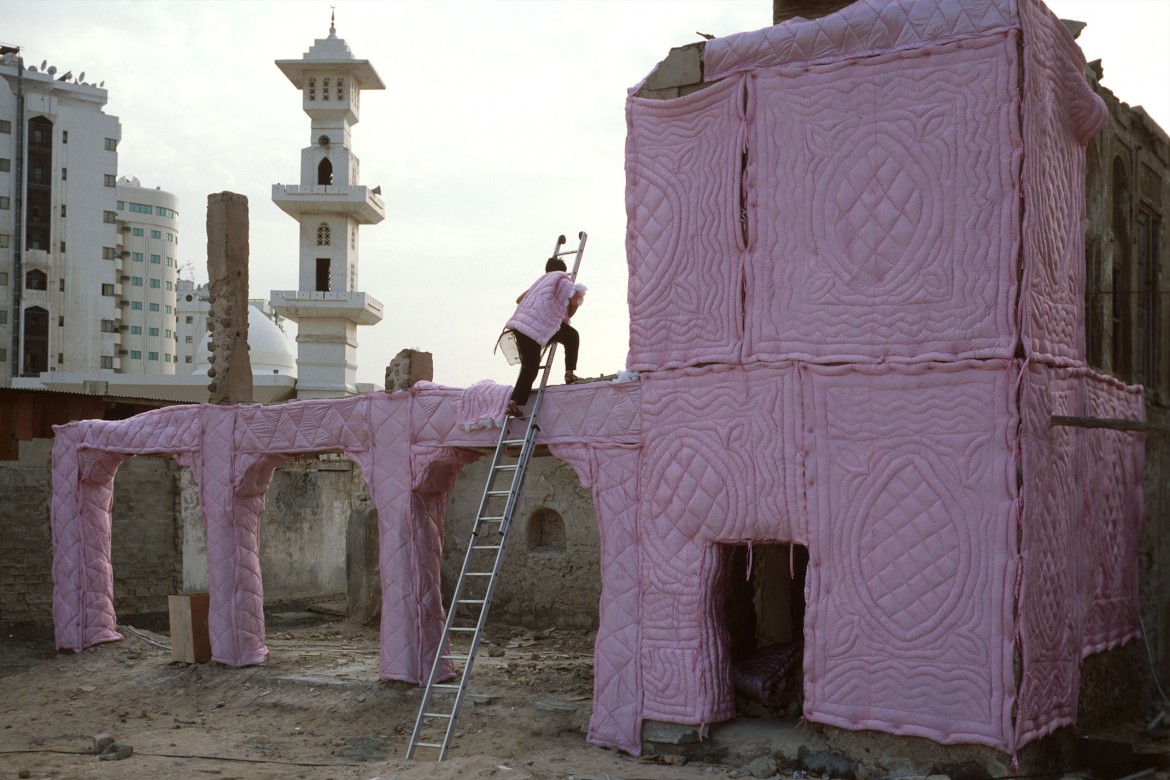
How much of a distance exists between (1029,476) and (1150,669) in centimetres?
373

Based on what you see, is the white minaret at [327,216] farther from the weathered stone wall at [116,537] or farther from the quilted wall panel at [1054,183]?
the quilted wall panel at [1054,183]

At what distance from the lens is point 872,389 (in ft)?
25.6

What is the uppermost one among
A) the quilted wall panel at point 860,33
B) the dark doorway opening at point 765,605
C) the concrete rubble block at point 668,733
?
the quilted wall panel at point 860,33

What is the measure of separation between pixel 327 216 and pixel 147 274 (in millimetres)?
26884

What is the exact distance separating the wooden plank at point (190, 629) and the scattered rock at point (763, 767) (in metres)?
6.72

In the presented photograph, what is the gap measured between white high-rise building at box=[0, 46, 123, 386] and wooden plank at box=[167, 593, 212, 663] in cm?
3055

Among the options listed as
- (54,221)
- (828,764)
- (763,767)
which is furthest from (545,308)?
(54,221)

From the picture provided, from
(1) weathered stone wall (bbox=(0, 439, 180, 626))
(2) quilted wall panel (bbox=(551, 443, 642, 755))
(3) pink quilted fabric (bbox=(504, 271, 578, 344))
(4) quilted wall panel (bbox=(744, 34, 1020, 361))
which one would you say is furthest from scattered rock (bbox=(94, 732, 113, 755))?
(1) weathered stone wall (bbox=(0, 439, 180, 626))

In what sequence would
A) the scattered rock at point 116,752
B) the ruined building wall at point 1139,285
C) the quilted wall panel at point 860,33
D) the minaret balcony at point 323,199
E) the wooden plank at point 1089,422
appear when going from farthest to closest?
the minaret balcony at point 323,199
the ruined building wall at point 1139,285
the scattered rock at point 116,752
the wooden plank at point 1089,422
the quilted wall panel at point 860,33

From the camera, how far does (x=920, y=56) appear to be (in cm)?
776

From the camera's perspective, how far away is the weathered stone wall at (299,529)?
1744cm

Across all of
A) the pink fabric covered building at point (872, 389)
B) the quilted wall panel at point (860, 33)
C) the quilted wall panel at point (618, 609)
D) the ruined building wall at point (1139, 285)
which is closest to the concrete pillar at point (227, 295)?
the pink fabric covered building at point (872, 389)

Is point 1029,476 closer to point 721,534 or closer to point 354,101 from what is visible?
point 721,534

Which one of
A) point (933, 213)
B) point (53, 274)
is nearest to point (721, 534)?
point (933, 213)
